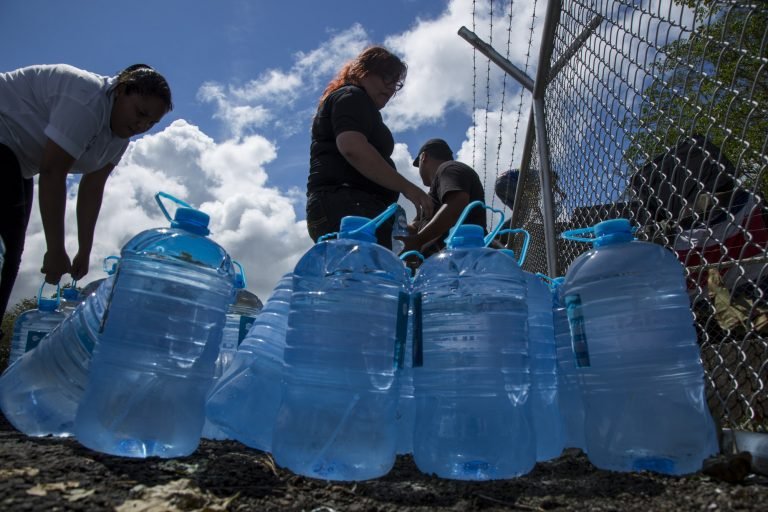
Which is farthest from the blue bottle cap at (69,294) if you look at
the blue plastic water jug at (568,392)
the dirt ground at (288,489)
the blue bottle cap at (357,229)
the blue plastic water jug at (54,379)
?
the blue plastic water jug at (568,392)

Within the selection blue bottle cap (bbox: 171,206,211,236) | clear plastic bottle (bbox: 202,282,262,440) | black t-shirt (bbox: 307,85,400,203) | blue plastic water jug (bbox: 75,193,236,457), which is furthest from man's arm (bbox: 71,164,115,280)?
blue bottle cap (bbox: 171,206,211,236)

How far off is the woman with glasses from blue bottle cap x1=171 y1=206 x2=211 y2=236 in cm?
99

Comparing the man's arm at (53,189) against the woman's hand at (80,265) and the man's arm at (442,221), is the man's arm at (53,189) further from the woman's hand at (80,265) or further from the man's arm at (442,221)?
the man's arm at (442,221)


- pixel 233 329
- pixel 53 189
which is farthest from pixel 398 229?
pixel 53 189

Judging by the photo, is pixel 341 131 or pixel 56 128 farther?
pixel 341 131

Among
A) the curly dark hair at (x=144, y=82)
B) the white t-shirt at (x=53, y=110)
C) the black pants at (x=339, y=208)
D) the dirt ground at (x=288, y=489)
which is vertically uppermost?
the curly dark hair at (x=144, y=82)

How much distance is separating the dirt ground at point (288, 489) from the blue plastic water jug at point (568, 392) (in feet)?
1.22

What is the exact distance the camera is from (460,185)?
3422 mm

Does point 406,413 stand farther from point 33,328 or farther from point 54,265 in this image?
point 33,328

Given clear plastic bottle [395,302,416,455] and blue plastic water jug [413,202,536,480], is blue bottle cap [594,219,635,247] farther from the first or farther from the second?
clear plastic bottle [395,302,416,455]

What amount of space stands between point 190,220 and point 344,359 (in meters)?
0.76

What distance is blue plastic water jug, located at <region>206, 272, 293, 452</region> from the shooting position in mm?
2047

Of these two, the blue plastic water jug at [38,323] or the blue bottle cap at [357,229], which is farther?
the blue plastic water jug at [38,323]

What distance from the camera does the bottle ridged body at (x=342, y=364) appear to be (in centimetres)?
176
